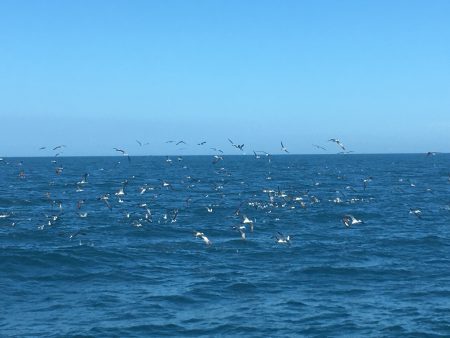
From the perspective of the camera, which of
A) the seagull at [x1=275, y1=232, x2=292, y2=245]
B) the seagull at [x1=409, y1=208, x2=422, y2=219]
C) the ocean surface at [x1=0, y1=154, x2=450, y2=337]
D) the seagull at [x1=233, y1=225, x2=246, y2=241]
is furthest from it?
the seagull at [x1=409, y1=208, x2=422, y2=219]

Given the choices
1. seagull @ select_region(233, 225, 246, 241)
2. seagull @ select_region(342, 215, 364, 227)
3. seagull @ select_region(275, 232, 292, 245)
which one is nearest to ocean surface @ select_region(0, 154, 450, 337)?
seagull @ select_region(233, 225, 246, 241)

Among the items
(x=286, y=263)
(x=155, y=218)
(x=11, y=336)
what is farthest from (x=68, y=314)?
(x=155, y=218)

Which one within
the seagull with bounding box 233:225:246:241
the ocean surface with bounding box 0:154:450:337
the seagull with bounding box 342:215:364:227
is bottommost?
the ocean surface with bounding box 0:154:450:337

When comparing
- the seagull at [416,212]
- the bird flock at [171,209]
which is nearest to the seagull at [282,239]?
the bird flock at [171,209]

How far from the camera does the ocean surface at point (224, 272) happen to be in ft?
85.2

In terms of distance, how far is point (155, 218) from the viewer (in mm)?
56219

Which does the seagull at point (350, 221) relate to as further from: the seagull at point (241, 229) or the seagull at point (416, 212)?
the seagull at point (241, 229)

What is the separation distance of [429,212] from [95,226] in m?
29.8

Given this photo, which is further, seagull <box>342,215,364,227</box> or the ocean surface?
seagull <box>342,215,364,227</box>

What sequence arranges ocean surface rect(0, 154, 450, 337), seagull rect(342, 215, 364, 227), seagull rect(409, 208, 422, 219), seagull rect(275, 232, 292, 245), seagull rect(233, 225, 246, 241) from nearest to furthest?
ocean surface rect(0, 154, 450, 337) < seagull rect(275, 232, 292, 245) < seagull rect(233, 225, 246, 241) < seagull rect(342, 215, 364, 227) < seagull rect(409, 208, 422, 219)

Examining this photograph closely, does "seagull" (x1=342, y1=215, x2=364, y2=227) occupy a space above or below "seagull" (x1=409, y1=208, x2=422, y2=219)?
below

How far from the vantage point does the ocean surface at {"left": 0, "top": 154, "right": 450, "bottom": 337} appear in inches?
1022

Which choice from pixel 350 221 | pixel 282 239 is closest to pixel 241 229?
pixel 282 239

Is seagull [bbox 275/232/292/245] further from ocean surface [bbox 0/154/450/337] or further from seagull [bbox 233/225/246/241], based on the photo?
seagull [bbox 233/225/246/241]
